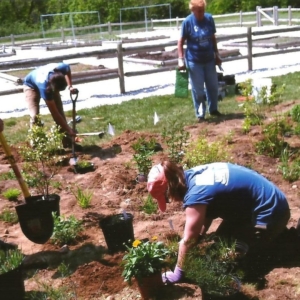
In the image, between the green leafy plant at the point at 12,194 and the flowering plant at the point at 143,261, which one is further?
the green leafy plant at the point at 12,194

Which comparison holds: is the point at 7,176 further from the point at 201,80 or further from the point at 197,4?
the point at 197,4

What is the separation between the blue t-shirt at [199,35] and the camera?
8.37 meters

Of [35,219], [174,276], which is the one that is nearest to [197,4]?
[35,219]

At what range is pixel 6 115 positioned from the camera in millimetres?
11031

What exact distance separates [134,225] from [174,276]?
4.33 ft

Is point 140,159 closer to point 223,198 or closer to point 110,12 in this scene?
Answer: point 223,198

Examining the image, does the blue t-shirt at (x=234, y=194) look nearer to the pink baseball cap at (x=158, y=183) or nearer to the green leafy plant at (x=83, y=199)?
the pink baseball cap at (x=158, y=183)

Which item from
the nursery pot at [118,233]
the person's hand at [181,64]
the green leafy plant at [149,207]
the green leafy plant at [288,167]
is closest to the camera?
the nursery pot at [118,233]

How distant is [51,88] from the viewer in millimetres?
6883

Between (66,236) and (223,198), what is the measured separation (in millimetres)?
1652

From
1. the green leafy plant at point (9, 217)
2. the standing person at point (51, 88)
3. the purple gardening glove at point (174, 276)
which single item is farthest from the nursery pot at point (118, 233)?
the standing person at point (51, 88)

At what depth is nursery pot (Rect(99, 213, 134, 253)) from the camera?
455cm


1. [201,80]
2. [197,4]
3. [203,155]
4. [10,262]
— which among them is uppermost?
[197,4]

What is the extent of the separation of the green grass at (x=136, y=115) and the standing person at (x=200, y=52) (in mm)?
511
